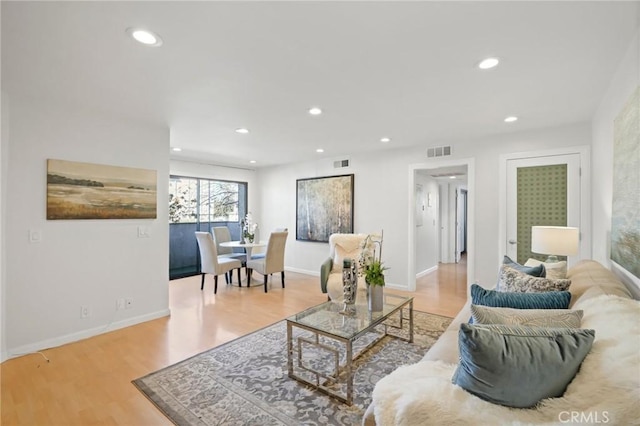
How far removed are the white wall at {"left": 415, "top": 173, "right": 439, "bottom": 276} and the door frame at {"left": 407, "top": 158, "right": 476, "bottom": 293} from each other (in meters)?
1.04

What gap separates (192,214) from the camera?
21.0 ft

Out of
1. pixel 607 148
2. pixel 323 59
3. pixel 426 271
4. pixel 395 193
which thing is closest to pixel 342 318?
pixel 323 59

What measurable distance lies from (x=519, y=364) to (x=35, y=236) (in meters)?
3.98

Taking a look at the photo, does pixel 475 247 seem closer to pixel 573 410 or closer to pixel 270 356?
pixel 270 356

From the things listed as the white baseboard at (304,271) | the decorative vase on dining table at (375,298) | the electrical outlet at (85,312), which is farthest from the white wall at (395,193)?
the electrical outlet at (85,312)

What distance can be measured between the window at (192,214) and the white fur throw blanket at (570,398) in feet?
19.3

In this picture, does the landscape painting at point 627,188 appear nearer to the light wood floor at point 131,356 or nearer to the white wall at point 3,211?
the light wood floor at point 131,356

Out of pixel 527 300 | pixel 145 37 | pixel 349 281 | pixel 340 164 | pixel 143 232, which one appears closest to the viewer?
pixel 527 300

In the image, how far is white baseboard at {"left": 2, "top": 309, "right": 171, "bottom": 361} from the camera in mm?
2766

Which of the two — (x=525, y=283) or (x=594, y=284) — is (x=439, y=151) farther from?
(x=594, y=284)

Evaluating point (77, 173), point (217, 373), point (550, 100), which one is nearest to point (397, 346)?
point (217, 373)

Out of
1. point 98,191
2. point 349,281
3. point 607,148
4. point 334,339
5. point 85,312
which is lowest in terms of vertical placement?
point 85,312

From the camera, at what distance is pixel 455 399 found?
3.38 feet

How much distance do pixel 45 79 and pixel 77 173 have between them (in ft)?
3.35
